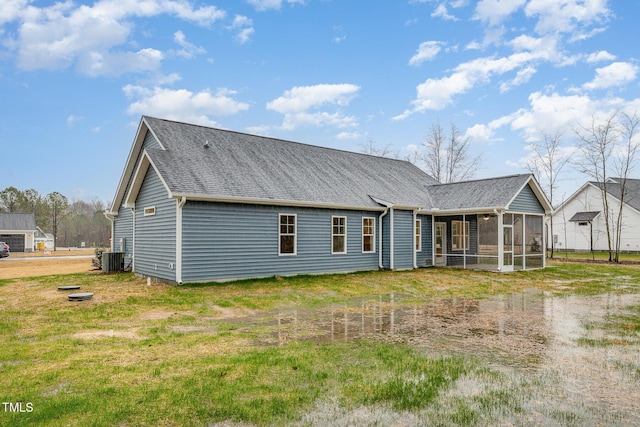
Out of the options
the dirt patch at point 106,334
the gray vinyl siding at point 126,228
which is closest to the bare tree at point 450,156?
the gray vinyl siding at point 126,228

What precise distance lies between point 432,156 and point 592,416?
37.7 metres

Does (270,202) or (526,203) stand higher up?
(526,203)

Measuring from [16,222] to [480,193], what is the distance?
170 ft

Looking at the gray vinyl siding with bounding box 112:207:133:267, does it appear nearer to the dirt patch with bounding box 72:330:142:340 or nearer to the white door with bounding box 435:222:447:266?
the dirt patch with bounding box 72:330:142:340

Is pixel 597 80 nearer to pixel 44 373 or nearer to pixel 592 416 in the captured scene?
pixel 592 416

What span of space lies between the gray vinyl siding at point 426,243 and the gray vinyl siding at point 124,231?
1386 cm

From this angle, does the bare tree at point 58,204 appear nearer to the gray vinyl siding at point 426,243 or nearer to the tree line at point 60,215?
the tree line at point 60,215

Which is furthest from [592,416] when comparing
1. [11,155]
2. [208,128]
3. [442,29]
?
[11,155]

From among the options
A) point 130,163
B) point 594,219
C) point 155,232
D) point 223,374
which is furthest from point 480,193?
point 594,219

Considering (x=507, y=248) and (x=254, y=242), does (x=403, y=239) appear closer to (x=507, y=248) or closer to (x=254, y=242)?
(x=507, y=248)

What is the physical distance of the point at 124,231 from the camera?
20.3 m

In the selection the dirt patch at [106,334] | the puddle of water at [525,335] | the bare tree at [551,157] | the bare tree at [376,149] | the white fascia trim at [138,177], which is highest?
the bare tree at [376,149]

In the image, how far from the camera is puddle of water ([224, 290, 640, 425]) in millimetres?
4199

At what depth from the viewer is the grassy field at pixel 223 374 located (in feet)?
12.3
